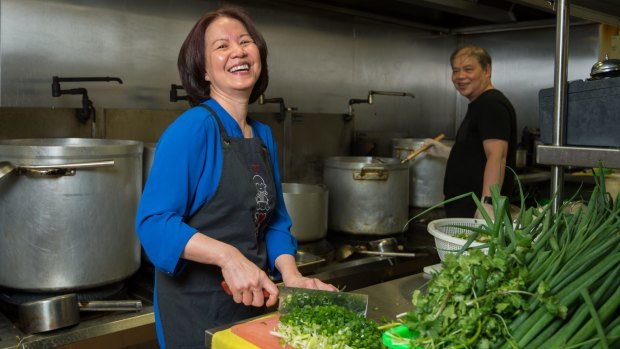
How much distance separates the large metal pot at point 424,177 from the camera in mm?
3438

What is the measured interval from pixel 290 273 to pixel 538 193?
10.3 feet

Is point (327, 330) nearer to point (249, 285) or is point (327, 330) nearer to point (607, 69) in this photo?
point (249, 285)

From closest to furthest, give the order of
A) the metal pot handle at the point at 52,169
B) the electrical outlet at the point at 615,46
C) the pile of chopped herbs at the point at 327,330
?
the pile of chopped herbs at the point at 327,330
the metal pot handle at the point at 52,169
the electrical outlet at the point at 615,46

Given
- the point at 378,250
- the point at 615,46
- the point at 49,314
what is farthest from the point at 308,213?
the point at 615,46

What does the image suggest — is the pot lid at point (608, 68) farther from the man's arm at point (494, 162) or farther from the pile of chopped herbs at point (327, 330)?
the man's arm at point (494, 162)

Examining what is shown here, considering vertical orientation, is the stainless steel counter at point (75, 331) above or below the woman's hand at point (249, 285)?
below

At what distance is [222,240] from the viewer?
4.85 feet

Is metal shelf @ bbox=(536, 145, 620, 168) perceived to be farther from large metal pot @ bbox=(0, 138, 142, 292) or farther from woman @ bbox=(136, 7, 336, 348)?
large metal pot @ bbox=(0, 138, 142, 292)

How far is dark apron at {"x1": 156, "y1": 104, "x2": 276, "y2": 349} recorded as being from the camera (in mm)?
1478

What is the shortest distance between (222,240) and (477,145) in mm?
1764

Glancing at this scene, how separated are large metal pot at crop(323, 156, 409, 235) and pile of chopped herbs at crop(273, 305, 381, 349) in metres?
1.59

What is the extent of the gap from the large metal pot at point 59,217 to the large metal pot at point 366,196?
119 cm

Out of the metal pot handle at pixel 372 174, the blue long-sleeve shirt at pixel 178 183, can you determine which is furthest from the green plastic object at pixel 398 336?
the metal pot handle at pixel 372 174

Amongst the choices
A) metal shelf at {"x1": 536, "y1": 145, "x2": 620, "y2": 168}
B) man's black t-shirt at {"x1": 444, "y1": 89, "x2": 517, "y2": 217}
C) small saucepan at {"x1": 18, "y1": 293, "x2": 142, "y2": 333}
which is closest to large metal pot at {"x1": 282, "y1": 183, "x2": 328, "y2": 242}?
man's black t-shirt at {"x1": 444, "y1": 89, "x2": 517, "y2": 217}
